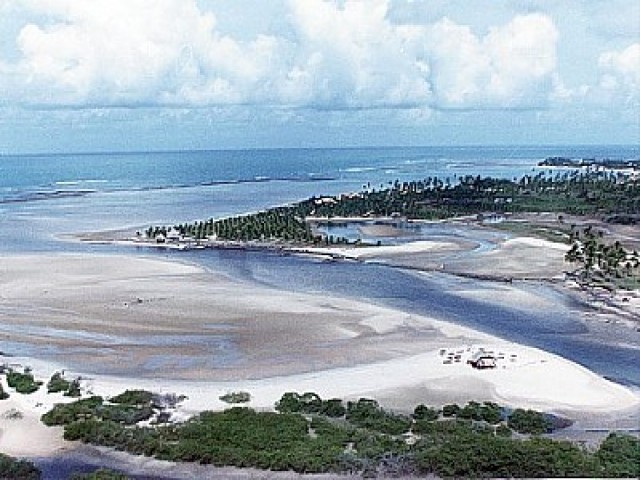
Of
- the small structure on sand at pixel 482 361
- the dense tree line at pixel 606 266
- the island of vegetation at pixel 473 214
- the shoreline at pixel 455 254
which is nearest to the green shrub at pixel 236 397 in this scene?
the small structure on sand at pixel 482 361

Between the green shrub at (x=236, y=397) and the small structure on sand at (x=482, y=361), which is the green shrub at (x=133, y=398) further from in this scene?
the small structure on sand at (x=482, y=361)

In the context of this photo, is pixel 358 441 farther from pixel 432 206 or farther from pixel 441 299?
pixel 432 206

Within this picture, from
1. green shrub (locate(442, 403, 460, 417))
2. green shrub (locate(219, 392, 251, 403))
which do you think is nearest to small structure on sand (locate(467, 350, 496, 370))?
green shrub (locate(442, 403, 460, 417))

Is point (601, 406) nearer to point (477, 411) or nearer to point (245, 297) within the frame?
point (477, 411)

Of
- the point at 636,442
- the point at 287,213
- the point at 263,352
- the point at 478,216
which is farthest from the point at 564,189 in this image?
the point at 636,442

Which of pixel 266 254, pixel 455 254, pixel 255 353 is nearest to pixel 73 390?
pixel 255 353

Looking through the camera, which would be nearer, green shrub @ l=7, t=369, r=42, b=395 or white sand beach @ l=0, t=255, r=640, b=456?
white sand beach @ l=0, t=255, r=640, b=456

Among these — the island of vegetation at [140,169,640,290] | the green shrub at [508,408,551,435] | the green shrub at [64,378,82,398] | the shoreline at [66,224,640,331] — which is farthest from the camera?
the island of vegetation at [140,169,640,290]

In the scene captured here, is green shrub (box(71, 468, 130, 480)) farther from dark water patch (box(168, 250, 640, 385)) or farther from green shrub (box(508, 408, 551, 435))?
dark water patch (box(168, 250, 640, 385))
